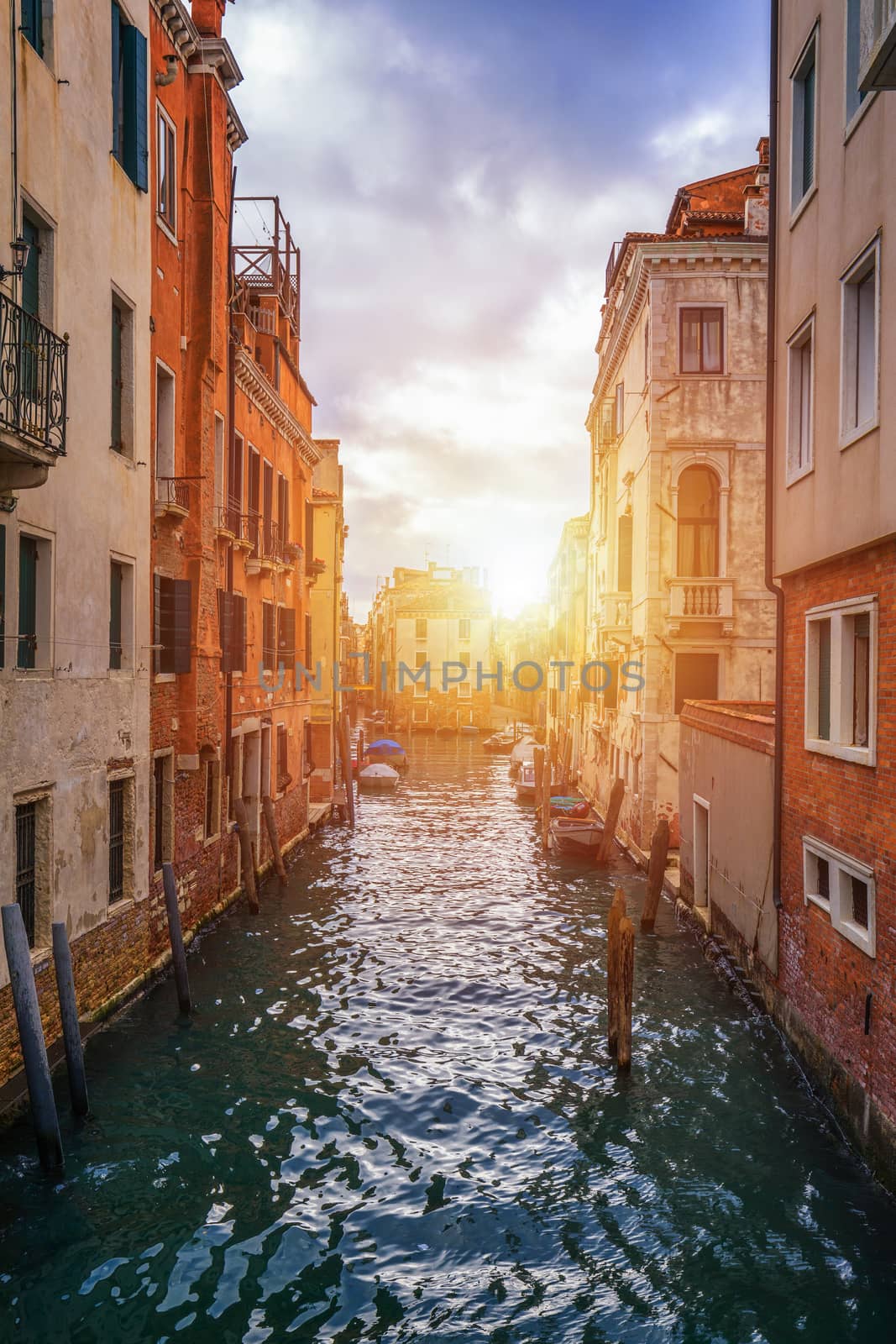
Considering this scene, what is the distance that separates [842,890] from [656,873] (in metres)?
7.22

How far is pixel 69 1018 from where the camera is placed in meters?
8.54

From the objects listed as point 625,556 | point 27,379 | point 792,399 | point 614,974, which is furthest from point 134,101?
point 625,556

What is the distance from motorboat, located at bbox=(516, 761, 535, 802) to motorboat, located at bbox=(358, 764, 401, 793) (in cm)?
468

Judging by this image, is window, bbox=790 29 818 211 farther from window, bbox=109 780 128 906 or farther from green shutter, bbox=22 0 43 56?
window, bbox=109 780 128 906

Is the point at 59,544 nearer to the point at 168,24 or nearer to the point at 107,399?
the point at 107,399

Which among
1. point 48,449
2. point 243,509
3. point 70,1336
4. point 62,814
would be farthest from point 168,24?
point 70,1336

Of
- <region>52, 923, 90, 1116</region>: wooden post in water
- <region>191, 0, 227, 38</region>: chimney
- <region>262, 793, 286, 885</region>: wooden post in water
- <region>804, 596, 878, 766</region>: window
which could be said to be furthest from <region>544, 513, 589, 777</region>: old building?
<region>52, 923, 90, 1116</region>: wooden post in water

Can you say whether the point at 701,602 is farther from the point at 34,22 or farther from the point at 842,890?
the point at 34,22

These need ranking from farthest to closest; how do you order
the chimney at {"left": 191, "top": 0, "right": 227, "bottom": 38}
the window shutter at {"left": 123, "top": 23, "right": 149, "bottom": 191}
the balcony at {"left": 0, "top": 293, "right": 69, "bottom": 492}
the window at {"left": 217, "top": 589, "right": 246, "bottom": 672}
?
the window at {"left": 217, "top": 589, "right": 246, "bottom": 672} → the chimney at {"left": 191, "top": 0, "right": 227, "bottom": 38} → the window shutter at {"left": 123, "top": 23, "right": 149, "bottom": 191} → the balcony at {"left": 0, "top": 293, "right": 69, "bottom": 492}

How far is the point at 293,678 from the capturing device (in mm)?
22594

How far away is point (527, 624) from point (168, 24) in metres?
78.0

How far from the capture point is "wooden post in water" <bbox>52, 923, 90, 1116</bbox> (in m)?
8.55

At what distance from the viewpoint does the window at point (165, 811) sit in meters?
13.2

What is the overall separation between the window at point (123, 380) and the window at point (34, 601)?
259cm
